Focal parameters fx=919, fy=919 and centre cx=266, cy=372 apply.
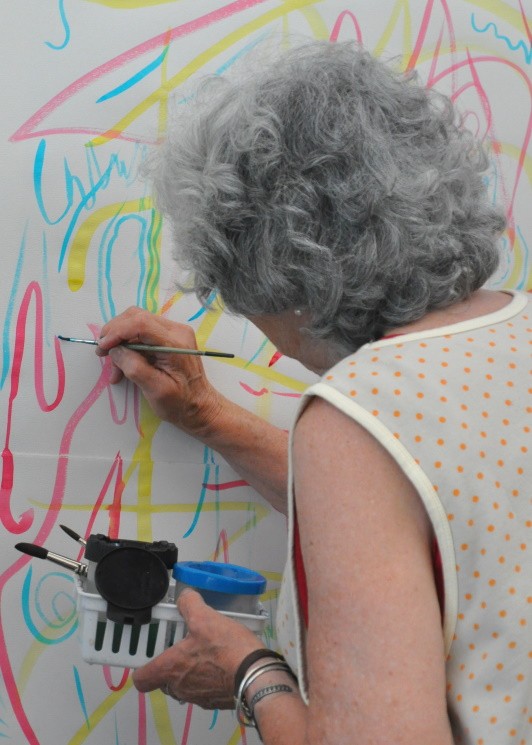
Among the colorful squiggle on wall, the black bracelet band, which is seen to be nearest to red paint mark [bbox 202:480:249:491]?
the colorful squiggle on wall

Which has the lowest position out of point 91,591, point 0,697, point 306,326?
point 0,697

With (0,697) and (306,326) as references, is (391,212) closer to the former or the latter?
(306,326)

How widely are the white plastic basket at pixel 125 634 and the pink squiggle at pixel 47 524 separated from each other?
17 cm

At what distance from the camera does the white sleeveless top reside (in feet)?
2.09

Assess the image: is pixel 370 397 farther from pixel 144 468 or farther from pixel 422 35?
pixel 422 35

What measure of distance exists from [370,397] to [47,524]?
561mm

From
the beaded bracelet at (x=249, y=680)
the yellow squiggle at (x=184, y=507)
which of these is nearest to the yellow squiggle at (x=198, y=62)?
the yellow squiggle at (x=184, y=507)

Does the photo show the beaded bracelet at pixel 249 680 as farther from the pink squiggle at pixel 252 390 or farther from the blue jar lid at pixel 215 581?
the pink squiggle at pixel 252 390

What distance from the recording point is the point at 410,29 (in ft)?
4.11

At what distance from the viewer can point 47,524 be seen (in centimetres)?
107

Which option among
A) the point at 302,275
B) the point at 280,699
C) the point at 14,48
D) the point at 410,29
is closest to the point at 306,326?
the point at 302,275

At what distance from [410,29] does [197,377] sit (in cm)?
57

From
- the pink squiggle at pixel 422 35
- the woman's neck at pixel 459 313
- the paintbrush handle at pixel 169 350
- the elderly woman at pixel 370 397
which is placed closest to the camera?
the elderly woman at pixel 370 397

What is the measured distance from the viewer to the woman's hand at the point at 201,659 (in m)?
0.82
